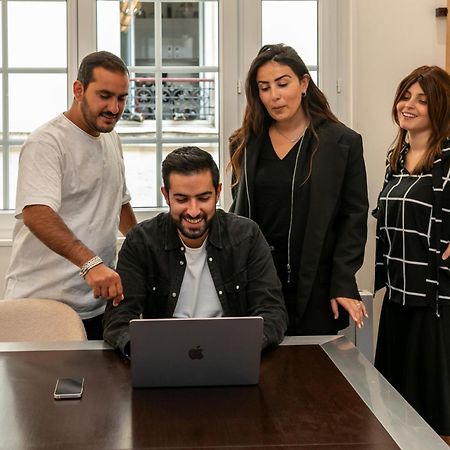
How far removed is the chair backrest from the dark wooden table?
0.45 metres

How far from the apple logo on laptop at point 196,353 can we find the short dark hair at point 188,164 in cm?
65

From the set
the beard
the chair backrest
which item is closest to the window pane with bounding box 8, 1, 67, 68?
the chair backrest

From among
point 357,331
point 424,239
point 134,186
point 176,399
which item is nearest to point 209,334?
point 176,399

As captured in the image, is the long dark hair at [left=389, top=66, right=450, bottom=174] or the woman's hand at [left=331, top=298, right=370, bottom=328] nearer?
the woman's hand at [left=331, top=298, right=370, bottom=328]

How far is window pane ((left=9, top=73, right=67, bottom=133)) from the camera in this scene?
3.79 m

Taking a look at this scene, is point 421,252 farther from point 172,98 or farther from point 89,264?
point 172,98

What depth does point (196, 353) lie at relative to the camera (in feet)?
5.47

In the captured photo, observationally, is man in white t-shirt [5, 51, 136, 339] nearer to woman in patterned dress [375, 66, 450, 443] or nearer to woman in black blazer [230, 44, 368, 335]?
woman in black blazer [230, 44, 368, 335]

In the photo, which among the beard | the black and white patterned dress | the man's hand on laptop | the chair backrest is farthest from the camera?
the black and white patterned dress

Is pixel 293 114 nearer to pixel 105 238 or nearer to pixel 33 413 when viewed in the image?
pixel 105 238

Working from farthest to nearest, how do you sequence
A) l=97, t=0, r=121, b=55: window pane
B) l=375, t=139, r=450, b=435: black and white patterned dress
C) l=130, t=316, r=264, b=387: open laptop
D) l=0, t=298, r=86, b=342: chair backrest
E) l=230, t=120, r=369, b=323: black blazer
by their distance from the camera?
l=97, t=0, r=121, b=55: window pane
l=375, t=139, r=450, b=435: black and white patterned dress
l=230, t=120, r=369, b=323: black blazer
l=0, t=298, r=86, b=342: chair backrest
l=130, t=316, r=264, b=387: open laptop

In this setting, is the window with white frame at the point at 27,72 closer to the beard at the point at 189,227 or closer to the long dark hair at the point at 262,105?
the long dark hair at the point at 262,105

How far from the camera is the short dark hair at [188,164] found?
217 centimetres

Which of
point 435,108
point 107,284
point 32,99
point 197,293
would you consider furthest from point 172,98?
point 107,284
